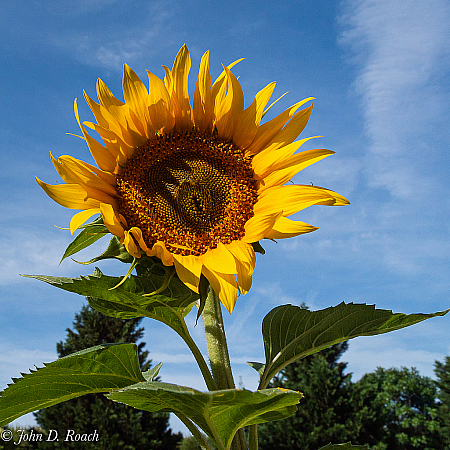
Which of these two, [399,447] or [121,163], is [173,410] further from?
[399,447]

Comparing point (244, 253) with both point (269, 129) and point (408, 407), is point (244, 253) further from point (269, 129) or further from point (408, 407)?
point (408, 407)

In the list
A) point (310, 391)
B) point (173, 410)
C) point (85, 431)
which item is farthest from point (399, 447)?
point (173, 410)

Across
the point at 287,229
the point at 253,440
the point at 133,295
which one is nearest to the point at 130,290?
the point at 133,295

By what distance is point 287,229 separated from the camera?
137 centimetres

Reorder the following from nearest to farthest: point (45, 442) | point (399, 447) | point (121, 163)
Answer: point (121, 163) → point (45, 442) → point (399, 447)

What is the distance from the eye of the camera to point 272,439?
10547 millimetres

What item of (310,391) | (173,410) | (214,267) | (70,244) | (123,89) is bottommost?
(173,410)

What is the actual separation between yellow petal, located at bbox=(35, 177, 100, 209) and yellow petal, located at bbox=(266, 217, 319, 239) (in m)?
0.57

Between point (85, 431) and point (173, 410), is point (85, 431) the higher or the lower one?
the higher one

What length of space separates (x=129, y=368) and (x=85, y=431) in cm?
910

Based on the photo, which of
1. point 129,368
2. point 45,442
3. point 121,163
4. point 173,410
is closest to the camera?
point 173,410

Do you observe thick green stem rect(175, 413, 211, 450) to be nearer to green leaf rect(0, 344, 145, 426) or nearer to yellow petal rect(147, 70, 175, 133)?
green leaf rect(0, 344, 145, 426)

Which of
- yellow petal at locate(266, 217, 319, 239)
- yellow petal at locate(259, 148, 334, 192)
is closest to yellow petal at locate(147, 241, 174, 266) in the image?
yellow petal at locate(266, 217, 319, 239)

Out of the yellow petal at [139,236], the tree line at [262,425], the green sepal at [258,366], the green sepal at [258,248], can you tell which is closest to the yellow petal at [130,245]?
the yellow petal at [139,236]
